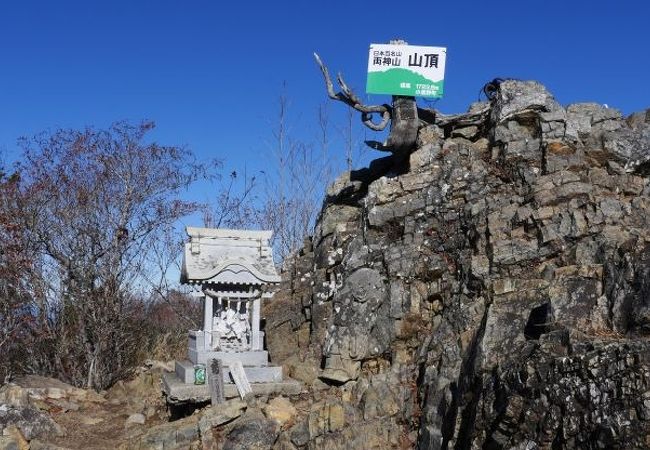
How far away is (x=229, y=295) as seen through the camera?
10.2m

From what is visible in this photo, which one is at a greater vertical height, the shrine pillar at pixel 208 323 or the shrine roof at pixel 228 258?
the shrine roof at pixel 228 258

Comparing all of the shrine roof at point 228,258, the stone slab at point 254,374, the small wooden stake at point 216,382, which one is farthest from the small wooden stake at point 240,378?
the shrine roof at point 228,258

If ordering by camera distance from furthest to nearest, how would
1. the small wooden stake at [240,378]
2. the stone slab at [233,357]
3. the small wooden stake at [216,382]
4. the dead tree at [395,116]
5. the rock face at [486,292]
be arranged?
the dead tree at [395,116] → the stone slab at [233,357] → the small wooden stake at [240,378] → the small wooden stake at [216,382] → the rock face at [486,292]

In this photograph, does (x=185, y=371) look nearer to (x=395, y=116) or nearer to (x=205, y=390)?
(x=205, y=390)

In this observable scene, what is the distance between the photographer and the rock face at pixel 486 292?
231 inches

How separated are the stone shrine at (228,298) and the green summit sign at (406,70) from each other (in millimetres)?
4477

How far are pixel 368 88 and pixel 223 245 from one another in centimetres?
459

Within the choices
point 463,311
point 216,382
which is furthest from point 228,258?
point 463,311

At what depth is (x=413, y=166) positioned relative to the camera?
12.4 meters

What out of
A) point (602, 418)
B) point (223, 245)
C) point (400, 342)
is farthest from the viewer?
point (223, 245)

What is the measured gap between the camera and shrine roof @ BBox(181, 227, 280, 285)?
32.9 feet

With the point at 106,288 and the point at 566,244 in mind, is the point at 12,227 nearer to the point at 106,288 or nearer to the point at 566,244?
the point at 106,288

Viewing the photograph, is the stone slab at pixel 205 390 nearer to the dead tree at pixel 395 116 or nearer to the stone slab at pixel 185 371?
the stone slab at pixel 185 371

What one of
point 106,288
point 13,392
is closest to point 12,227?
point 106,288
